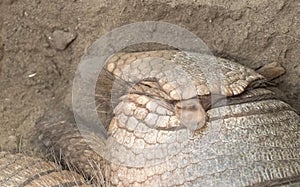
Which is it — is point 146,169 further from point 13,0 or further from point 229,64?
point 13,0

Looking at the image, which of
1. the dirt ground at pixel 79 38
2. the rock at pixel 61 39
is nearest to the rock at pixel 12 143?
the dirt ground at pixel 79 38

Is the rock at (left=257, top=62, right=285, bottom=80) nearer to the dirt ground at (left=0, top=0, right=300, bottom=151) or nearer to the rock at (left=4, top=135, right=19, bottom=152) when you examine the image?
the dirt ground at (left=0, top=0, right=300, bottom=151)

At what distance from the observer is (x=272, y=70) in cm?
275

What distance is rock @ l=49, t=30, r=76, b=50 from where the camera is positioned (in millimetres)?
2924

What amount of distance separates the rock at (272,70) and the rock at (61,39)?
3.01 ft

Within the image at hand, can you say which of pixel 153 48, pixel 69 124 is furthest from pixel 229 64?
pixel 69 124

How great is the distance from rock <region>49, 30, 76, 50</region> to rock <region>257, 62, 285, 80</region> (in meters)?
0.92

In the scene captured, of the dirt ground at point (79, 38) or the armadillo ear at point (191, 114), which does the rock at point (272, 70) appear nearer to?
the dirt ground at point (79, 38)

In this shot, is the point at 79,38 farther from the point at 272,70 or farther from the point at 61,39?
the point at 272,70

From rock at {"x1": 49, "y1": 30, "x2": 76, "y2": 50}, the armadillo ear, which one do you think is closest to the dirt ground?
rock at {"x1": 49, "y1": 30, "x2": 76, "y2": 50}

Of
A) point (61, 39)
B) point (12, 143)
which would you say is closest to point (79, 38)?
point (61, 39)

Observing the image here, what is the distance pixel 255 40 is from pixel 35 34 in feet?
3.48

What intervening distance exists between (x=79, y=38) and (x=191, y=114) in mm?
933

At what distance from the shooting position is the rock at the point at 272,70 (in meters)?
2.74
